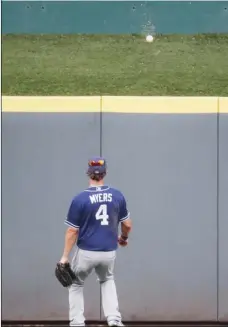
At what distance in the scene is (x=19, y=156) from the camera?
6.92 meters

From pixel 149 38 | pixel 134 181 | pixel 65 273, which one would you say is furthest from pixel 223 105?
pixel 149 38

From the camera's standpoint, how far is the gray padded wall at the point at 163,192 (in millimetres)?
6895

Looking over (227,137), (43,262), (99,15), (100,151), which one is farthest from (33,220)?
(99,15)

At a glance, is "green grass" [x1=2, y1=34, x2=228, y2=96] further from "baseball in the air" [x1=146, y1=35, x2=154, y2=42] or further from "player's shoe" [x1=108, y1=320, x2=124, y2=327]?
"player's shoe" [x1=108, y1=320, x2=124, y2=327]

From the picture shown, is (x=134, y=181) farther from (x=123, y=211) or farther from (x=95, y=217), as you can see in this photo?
(x=95, y=217)

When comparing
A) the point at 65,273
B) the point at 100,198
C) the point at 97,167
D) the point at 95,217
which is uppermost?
the point at 97,167

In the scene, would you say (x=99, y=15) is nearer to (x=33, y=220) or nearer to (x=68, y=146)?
(x=68, y=146)

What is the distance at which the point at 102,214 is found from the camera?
584cm

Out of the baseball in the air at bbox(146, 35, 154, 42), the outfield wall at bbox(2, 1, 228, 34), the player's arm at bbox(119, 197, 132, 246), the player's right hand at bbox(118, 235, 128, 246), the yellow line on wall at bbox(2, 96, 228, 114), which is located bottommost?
the player's right hand at bbox(118, 235, 128, 246)

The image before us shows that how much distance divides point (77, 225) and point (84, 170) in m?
1.16

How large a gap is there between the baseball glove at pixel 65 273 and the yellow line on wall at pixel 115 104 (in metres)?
1.80

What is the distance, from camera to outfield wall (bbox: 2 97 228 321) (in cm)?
688

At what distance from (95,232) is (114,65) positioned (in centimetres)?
323

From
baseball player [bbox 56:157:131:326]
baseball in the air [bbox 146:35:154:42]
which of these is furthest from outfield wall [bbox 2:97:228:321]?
baseball in the air [bbox 146:35:154:42]
